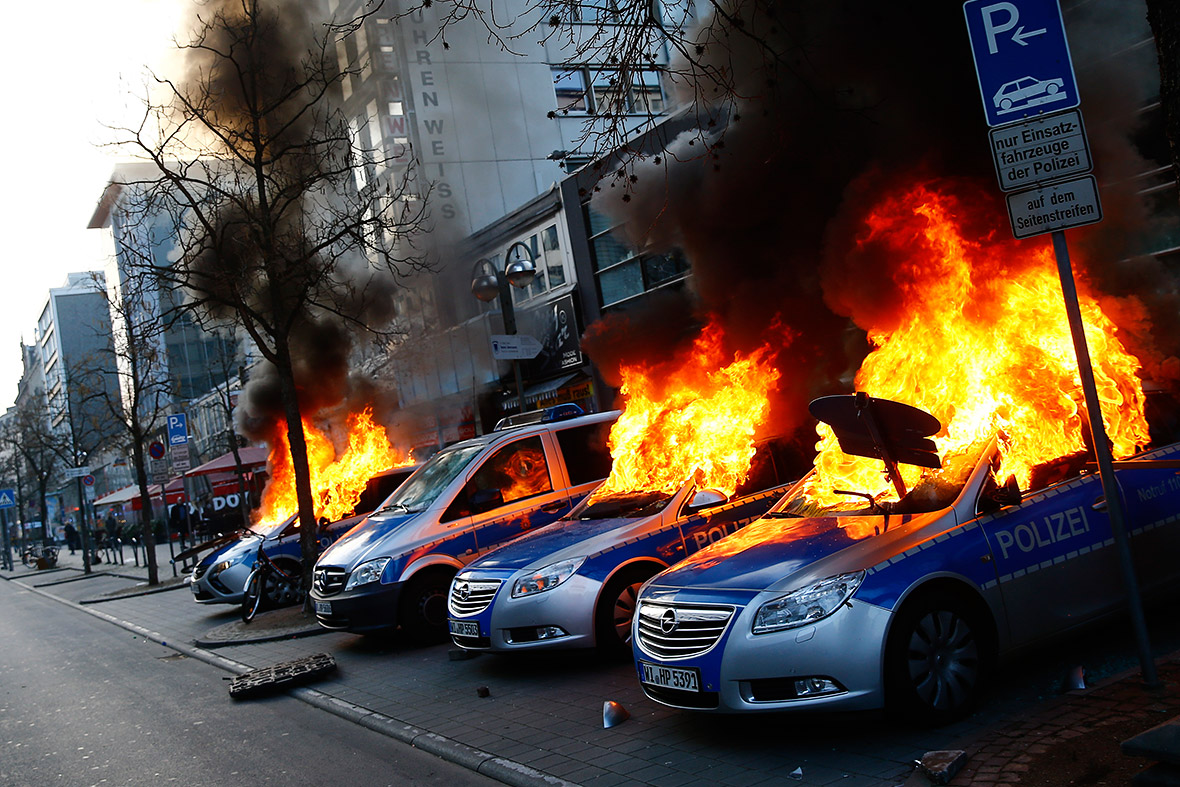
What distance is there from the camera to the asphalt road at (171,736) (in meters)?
5.71

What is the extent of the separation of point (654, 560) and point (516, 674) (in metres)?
1.51

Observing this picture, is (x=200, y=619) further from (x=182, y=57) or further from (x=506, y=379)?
(x=506, y=379)

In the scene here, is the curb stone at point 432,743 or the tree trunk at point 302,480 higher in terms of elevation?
the tree trunk at point 302,480

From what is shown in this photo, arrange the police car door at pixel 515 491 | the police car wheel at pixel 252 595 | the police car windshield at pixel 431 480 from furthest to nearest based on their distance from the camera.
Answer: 1. the police car wheel at pixel 252 595
2. the police car windshield at pixel 431 480
3. the police car door at pixel 515 491

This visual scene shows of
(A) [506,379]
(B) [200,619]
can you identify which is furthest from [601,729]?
(A) [506,379]

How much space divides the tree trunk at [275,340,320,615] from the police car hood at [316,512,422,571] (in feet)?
8.45

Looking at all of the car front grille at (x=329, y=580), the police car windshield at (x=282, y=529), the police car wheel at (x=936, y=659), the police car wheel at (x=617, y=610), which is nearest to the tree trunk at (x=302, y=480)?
the police car windshield at (x=282, y=529)

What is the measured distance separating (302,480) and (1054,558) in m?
9.68

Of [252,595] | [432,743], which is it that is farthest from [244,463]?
[432,743]

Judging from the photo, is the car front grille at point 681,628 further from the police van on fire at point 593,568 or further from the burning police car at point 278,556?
the burning police car at point 278,556

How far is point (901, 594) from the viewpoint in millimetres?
4629

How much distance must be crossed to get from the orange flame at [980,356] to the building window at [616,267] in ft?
38.6

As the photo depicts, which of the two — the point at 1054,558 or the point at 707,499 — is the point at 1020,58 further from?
the point at 707,499

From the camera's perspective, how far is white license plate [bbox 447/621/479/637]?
7215 mm
